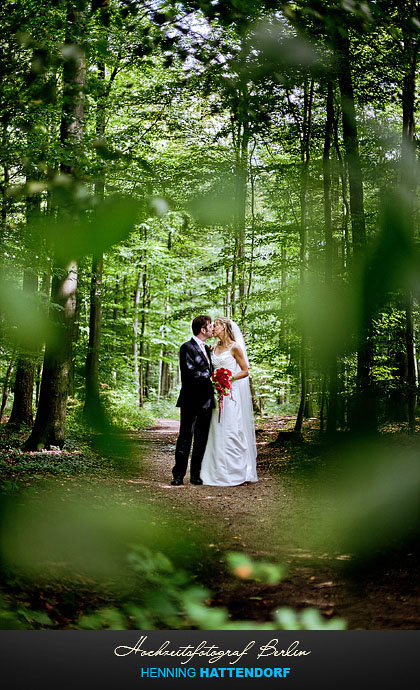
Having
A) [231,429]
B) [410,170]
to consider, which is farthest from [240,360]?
[410,170]

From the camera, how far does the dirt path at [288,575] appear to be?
55.1 inches

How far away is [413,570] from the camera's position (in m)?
1.39

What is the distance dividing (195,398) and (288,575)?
201 cm

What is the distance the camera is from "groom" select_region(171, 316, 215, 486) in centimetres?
300

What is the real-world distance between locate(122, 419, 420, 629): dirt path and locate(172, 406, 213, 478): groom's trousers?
1.06 m

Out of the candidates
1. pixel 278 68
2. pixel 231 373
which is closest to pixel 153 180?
pixel 278 68

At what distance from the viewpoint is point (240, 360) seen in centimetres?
350

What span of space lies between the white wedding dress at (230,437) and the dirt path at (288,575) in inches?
57.1

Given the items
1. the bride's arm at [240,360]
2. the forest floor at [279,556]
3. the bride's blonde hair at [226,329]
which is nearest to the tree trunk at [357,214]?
the forest floor at [279,556]

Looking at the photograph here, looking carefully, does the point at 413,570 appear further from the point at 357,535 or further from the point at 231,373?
the point at 231,373

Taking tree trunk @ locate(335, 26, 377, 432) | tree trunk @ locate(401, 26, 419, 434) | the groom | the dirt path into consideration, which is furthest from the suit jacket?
tree trunk @ locate(401, 26, 419, 434)

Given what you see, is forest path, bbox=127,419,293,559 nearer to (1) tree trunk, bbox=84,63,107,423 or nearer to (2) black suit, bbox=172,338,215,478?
(1) tree trunk, bbox=84,63,107,423

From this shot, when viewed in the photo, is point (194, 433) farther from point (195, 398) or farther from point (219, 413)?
point (195, 398)

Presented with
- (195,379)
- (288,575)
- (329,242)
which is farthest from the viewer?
(195,379)
